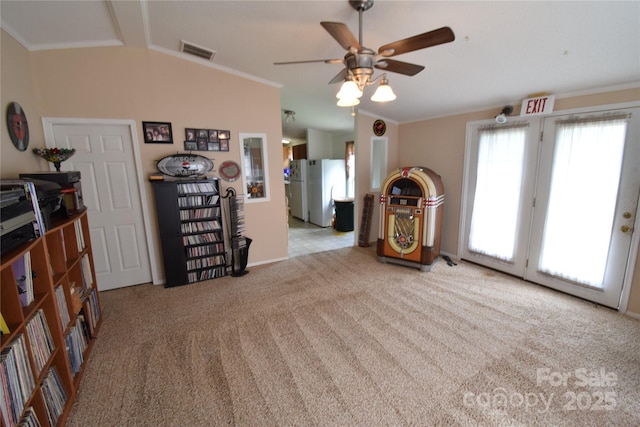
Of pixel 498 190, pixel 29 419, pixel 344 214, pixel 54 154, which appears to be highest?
pixel 54 154

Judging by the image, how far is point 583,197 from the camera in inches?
109

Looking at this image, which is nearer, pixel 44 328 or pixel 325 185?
pixel 44 328

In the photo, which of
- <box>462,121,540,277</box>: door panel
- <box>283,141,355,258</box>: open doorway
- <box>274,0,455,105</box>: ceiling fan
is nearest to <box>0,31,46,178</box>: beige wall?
<box>274,0,455,105</box>: ceiling fan

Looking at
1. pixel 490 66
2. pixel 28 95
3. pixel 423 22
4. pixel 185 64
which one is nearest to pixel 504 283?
pixel 490 66

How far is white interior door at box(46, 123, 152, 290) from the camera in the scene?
296cm

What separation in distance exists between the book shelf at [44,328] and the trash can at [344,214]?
432 centimetres

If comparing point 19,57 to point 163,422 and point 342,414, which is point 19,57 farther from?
point 342,414

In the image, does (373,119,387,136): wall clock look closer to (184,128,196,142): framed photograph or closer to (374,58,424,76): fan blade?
(374,58,424,76): fan blade

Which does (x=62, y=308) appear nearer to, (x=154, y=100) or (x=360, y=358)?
(x=360, y=358)

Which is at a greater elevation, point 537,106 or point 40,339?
point 537,106

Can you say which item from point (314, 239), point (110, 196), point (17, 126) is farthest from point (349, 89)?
point (314, 239)

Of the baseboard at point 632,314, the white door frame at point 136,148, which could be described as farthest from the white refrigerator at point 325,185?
the baseboard at point 632,314

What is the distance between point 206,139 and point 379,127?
282 centimetres

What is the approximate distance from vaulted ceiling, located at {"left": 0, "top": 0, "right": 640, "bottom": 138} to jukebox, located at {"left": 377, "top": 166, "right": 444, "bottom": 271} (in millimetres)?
1115
